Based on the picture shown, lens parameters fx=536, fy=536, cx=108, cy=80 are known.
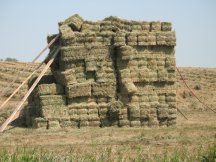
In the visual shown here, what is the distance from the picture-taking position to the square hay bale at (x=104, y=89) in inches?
668

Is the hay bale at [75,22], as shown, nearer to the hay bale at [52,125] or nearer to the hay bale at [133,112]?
the hay bale at [133,112]

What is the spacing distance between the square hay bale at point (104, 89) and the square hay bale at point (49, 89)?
1047mm

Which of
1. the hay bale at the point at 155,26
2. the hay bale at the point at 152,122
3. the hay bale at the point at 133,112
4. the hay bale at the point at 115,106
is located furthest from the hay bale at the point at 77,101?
the hay bale at the point at 155,26

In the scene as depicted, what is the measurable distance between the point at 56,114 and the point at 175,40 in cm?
465

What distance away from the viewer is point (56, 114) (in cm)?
1653

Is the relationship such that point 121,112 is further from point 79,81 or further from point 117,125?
point 79,81

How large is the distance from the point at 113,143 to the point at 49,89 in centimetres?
399

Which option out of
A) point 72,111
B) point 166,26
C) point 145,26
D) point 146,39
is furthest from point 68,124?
point 166,26

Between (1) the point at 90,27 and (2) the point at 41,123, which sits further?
(1) the point at 90,27

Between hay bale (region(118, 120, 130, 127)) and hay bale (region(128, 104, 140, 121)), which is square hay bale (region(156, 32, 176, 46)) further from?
hay bale (region(118, 120, 130, 127))

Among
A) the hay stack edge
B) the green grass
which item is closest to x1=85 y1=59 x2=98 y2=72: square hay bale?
the hay stack edge

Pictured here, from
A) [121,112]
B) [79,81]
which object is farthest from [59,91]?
[121,112]

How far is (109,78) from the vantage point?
17109mm

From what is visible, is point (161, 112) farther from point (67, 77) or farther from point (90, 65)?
point (67, 77)
